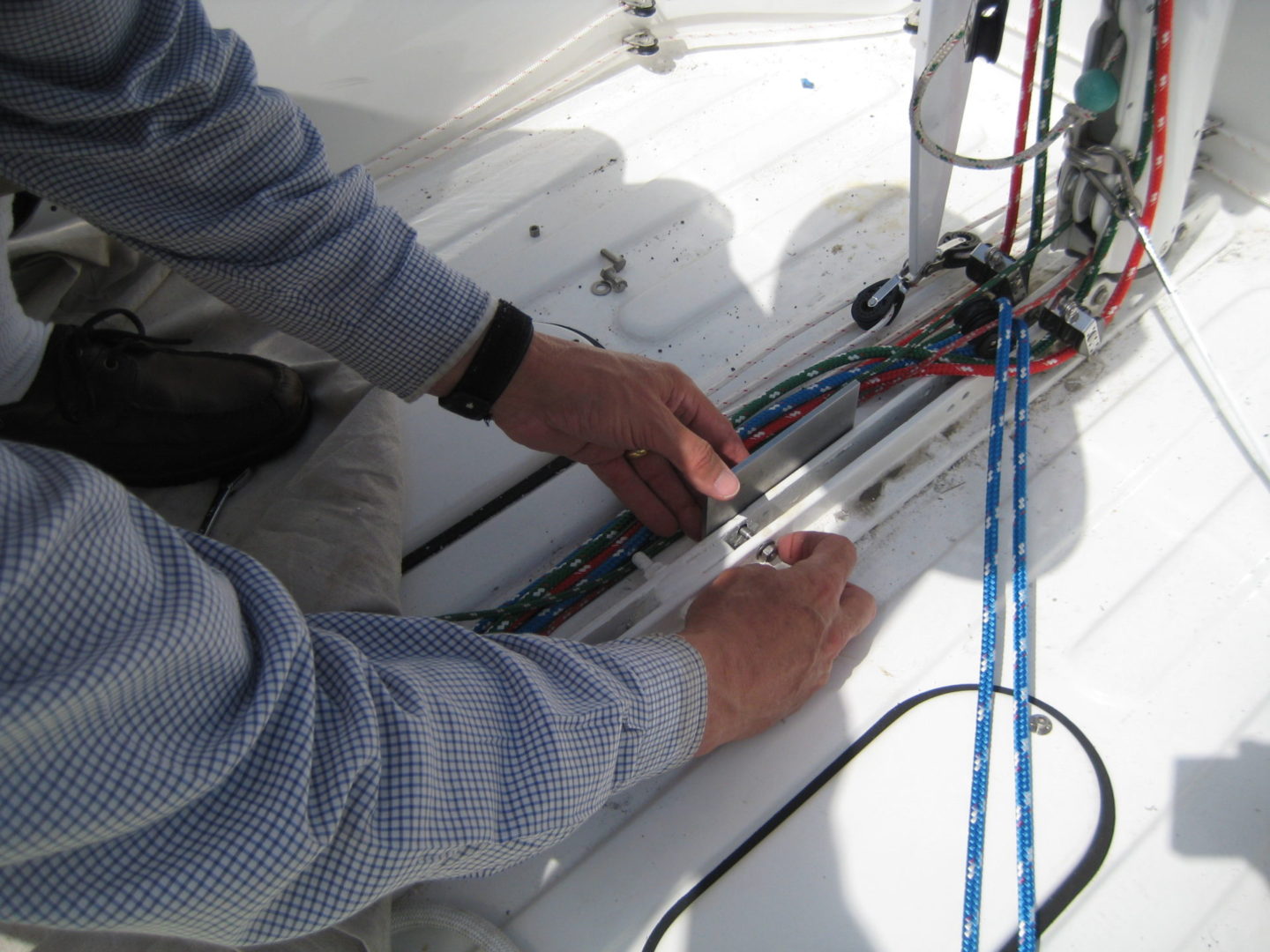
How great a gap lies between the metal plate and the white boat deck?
0.19 ft

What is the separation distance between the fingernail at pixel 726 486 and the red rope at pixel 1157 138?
62cm

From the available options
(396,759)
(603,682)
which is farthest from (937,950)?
(396,759)

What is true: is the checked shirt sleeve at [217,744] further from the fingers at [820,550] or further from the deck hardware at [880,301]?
the deck hardware at [880,301]

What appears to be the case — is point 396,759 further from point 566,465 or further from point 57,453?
point 566,465

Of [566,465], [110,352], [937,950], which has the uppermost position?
[110,352]

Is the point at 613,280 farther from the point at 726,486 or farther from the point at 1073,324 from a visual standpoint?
the point at 1073,324

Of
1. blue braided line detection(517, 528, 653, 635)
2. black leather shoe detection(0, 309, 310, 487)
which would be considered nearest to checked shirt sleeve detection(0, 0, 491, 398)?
black leather shoe detection(0, 309, 310, 487)

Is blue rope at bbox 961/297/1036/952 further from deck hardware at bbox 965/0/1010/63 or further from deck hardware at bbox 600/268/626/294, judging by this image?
deck hardware at bbox 600/268/626/294

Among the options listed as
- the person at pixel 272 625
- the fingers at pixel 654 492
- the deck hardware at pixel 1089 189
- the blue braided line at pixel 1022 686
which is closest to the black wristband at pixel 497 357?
the person at pixel 272 625

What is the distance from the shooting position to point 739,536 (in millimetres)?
1083

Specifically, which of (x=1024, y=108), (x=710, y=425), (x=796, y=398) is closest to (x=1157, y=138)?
(x=1024, y=108)

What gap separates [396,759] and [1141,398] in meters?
1.08

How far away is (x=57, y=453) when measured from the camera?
54cm

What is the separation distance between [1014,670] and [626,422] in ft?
1.69
